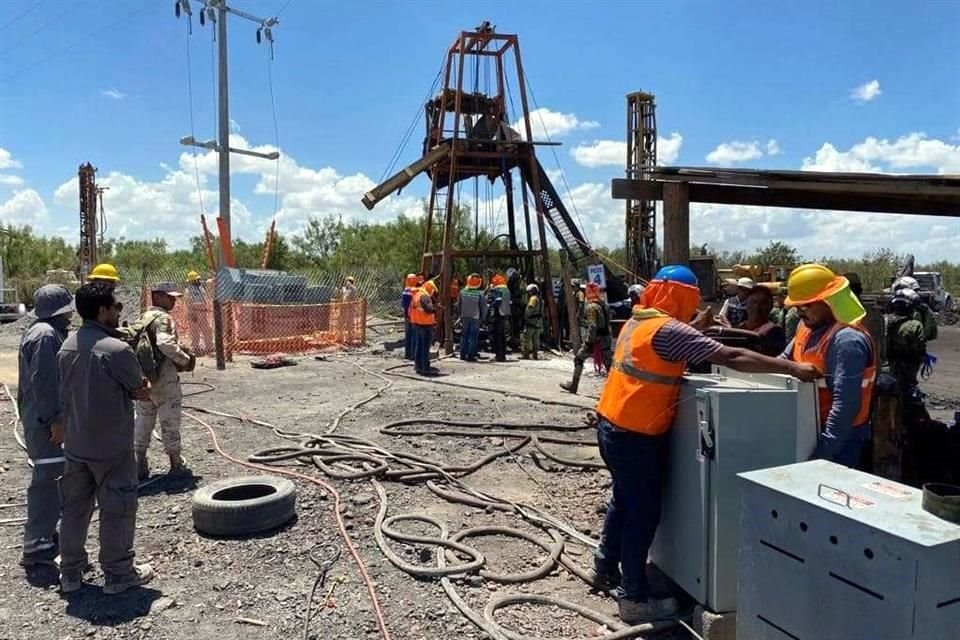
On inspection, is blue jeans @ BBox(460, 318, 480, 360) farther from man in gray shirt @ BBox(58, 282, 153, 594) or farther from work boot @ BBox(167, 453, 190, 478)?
man in gray shirt @ BBox(58, 282, 153, 594)

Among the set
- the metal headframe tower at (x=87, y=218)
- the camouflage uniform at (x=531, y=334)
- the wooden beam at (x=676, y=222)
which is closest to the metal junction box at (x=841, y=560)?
the wooden beam at (x=676, y=222)

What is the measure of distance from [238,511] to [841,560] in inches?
160

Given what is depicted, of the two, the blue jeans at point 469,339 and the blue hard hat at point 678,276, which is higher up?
the blue hard hat at point 678,276

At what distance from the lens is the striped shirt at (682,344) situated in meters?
3.43

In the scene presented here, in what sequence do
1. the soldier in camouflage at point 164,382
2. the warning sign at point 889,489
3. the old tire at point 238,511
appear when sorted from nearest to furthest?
the warning sign at point 889,489 < the old tire at point 238,511 < the soldier in camouflage at point 164,382

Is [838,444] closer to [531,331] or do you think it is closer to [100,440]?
[100,440]

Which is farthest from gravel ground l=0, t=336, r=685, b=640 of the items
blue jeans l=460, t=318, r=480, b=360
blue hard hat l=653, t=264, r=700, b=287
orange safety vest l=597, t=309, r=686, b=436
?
blue jeans l=460, t=318, r=480, b=360

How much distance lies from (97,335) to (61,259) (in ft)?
176

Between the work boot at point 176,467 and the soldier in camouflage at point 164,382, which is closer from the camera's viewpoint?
the soldier in camouflage at point 164,382

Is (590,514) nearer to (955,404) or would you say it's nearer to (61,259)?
(955,404)

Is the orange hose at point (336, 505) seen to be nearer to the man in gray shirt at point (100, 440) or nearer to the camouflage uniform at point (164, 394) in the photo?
the camouflage uniform at point (164, 394)

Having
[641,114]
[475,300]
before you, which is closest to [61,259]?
[641,114]

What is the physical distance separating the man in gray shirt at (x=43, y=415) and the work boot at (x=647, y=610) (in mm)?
3581

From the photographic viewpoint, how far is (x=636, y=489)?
3.74 meters
